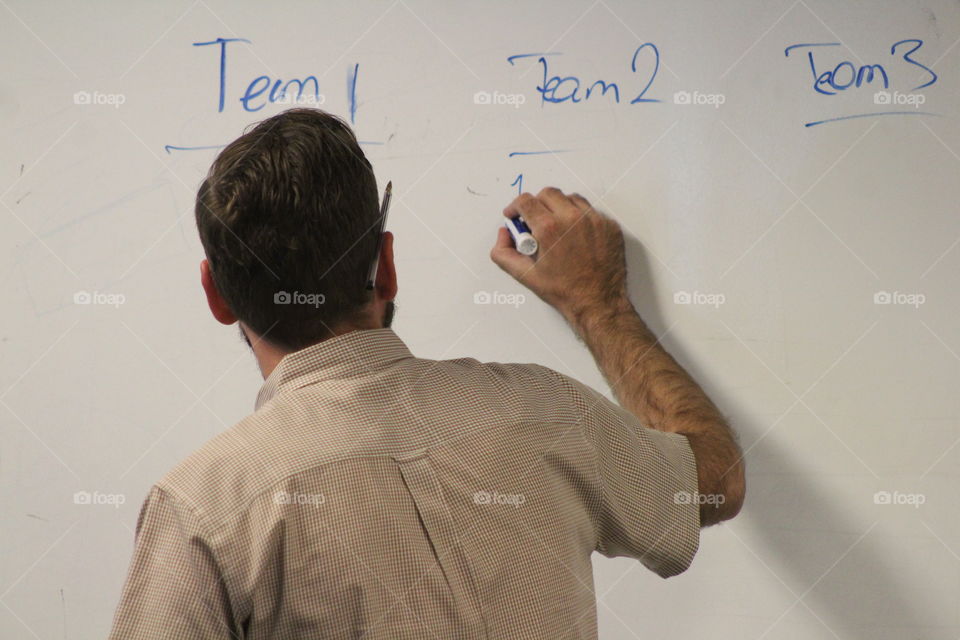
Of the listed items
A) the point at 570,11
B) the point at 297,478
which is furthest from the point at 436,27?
the point at 297,478

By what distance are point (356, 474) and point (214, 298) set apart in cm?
22

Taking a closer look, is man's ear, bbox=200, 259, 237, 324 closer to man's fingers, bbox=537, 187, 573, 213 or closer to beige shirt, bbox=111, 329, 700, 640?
beige shirt, bbox=111, 329, 700, 640

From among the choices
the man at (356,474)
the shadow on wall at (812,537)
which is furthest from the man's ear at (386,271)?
the shadow on wall at (812,537)

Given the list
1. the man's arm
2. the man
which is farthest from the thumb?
the man

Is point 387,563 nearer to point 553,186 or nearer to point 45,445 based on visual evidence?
point 553,186

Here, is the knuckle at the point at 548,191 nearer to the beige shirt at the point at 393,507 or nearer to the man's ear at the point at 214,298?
the beige shirt at the point at 393,507

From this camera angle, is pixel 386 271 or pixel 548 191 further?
pixel 548 191

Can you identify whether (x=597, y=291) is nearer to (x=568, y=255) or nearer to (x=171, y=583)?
(x=568, y=255)

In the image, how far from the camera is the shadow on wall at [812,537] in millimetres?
1032

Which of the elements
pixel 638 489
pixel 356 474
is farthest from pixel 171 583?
pixel 638 489

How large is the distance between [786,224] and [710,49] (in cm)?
22

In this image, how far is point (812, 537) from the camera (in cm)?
104

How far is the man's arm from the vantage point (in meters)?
0.98

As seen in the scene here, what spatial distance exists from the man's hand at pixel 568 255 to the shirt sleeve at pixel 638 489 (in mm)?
233
